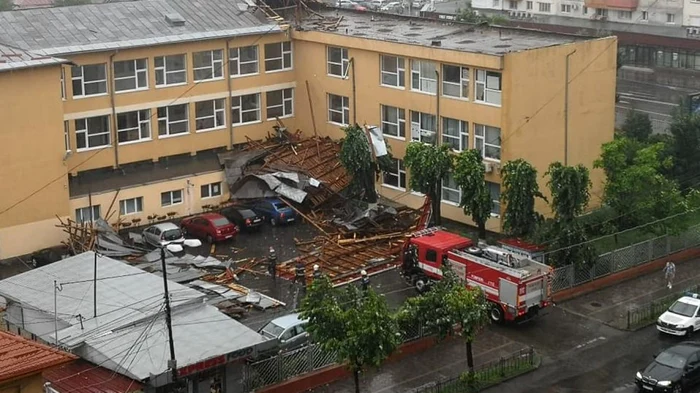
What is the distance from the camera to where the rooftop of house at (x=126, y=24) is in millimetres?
46312

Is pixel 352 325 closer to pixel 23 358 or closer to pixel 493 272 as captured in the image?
pixel 493 272

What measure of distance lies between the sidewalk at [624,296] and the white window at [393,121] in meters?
12.9

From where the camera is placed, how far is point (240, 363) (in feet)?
97.2

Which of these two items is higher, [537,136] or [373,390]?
[537,136]

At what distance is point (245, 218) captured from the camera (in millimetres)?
45375

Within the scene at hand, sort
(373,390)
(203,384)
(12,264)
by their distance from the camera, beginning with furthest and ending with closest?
(12,264), (373,390), (203,384)

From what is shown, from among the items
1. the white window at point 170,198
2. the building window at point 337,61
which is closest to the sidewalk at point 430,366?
the white window at point 170,198

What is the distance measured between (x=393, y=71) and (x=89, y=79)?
12.8 meters

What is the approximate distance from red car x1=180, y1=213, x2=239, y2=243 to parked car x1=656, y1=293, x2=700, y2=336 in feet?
56.8

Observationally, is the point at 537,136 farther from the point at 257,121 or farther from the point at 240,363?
the point at 240,363

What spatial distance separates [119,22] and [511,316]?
76.9ft

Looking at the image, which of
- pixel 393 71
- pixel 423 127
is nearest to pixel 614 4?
pixel 393 71

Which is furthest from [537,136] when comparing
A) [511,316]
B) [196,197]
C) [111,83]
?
[111,83]

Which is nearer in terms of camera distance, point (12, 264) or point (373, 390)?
point (373, 390)
